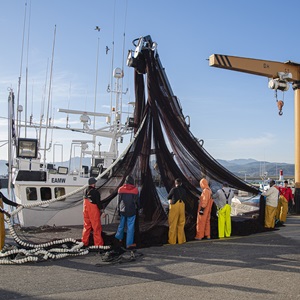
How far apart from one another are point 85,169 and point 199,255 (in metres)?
7.61

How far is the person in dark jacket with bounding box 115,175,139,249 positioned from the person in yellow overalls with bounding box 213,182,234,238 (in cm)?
238

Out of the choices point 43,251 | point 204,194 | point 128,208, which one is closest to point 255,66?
point 204,194

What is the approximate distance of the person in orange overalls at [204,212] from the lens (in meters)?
8.86

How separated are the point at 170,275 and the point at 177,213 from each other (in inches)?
99.5

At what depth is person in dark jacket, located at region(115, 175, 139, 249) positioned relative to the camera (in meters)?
8.10

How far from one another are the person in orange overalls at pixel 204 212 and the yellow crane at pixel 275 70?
545 cm

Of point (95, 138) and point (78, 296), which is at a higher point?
point (95, 138)

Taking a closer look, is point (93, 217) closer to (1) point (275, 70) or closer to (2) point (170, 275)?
(2) point (170, 275)

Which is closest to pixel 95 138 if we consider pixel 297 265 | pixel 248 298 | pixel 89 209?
pixel 89 209

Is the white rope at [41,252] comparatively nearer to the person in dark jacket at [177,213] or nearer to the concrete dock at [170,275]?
the concrete dock at [170,275]

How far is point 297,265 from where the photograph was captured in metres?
6.65

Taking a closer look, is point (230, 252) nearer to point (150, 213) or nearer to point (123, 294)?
point (150, 213)

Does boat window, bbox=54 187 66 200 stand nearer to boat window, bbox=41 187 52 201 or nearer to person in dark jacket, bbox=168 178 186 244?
boat window, bbox=41 187 52 201

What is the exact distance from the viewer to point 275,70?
14312 millimetres
